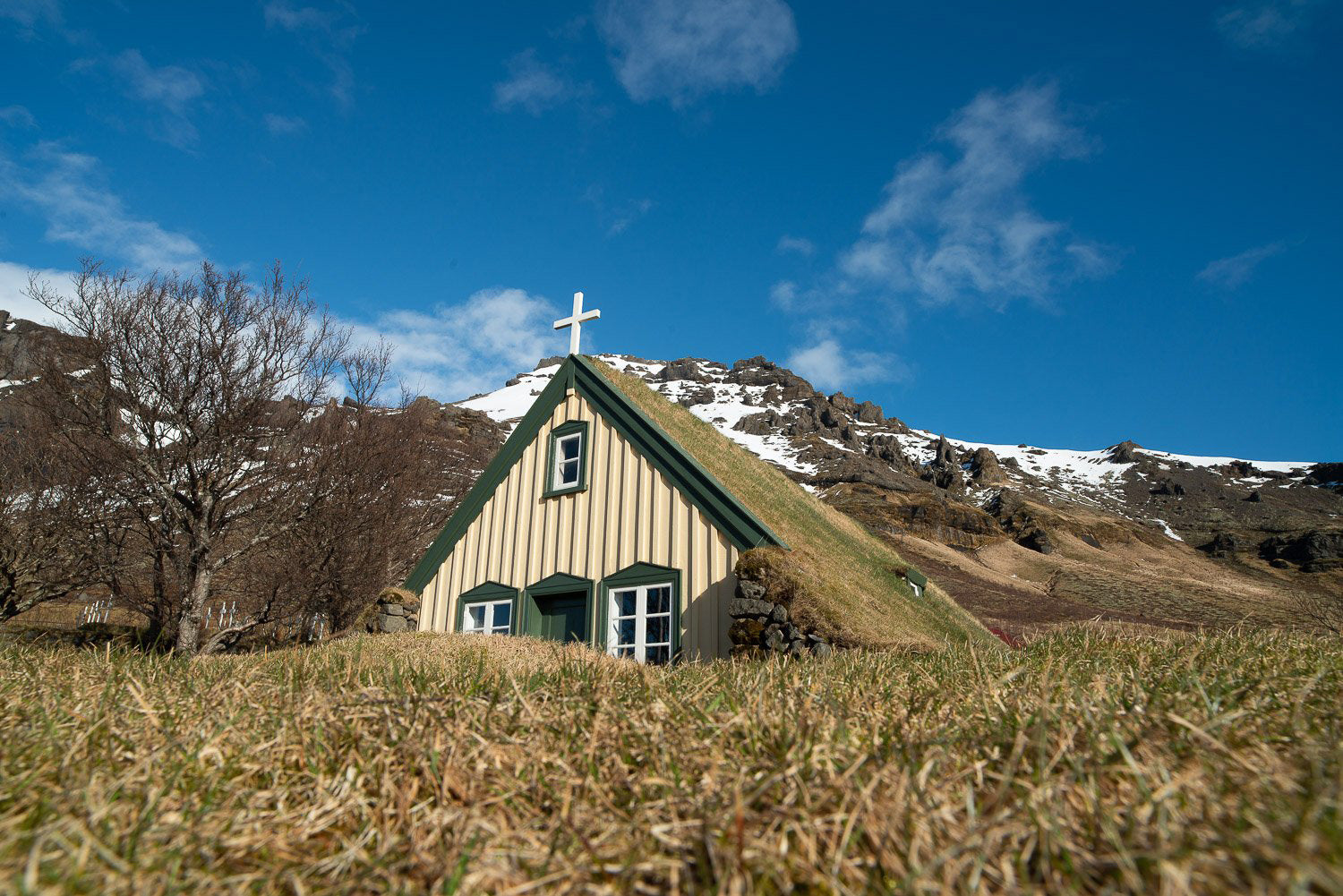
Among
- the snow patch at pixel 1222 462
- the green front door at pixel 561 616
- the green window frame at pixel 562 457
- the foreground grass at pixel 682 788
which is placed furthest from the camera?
the snow patch at pixel 1222 462

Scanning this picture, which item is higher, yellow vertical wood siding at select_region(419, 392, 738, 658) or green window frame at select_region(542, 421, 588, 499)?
green window frame at select_region(542, 421, 588, 499)

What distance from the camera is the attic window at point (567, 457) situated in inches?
587

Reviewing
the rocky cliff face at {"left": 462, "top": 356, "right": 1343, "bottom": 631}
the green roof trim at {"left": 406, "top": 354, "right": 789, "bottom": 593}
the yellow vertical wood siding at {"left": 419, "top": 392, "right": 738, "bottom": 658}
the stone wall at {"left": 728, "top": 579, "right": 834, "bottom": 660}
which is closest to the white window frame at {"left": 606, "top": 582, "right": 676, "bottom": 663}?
the yellow vertical wood siding at {"left": 419, "top": 392, "right": 738, "bottom": 658}

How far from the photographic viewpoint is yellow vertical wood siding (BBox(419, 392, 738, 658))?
40.6ft

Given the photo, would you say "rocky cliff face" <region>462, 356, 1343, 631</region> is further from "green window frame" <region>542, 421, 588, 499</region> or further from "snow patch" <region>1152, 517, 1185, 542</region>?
"green window frame" <region>542, 421, 588, 499</region>

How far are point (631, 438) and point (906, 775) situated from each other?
12135 mm

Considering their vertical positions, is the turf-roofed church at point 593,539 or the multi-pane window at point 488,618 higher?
the turf-roofed church at point 593,539

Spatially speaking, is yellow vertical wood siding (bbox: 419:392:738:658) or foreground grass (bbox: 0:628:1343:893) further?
yellow vertical wood siding (bbox: 419:392:738:658)

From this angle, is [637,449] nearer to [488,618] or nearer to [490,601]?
[490,601]

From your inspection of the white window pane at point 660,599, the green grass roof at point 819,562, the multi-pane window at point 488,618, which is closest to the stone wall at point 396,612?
the multi-pane window at point 488,618

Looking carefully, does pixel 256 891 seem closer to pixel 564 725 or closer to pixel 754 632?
pixel 564 725

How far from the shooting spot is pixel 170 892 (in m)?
1.87

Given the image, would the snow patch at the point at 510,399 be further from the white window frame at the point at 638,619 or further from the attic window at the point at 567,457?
the white window frame at the point at 638,619

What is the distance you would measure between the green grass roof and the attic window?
4.29ft
